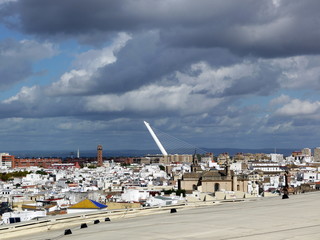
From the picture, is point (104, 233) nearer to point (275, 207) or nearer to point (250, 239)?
point (250, 239)

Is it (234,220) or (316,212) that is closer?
(234,220)

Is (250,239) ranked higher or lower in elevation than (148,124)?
lower

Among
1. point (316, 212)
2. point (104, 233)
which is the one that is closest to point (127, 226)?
point (104, 233)

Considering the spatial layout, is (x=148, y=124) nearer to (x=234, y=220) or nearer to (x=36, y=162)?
(x=36, y=162)

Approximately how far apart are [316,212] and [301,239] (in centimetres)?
676

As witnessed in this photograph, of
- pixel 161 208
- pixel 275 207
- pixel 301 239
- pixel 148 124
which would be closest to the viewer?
pixel 301 239

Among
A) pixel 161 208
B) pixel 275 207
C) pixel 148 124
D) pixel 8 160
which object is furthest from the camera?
pixel 8 160

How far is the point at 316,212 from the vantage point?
2136cm

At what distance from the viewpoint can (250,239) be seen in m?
15.2

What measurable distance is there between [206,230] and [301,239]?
320 centimetres

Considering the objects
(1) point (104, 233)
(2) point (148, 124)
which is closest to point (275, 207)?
(1) point (104, 233)

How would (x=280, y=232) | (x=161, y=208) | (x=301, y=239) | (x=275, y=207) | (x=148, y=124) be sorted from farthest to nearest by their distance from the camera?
(x=148, y=124) < (x=161, y=208) < (x=275, y=207) < (x=280, y=232) < (x=301, y=239)

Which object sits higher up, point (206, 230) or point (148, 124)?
point (148, 124)

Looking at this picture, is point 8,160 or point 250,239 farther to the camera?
point 8,160
